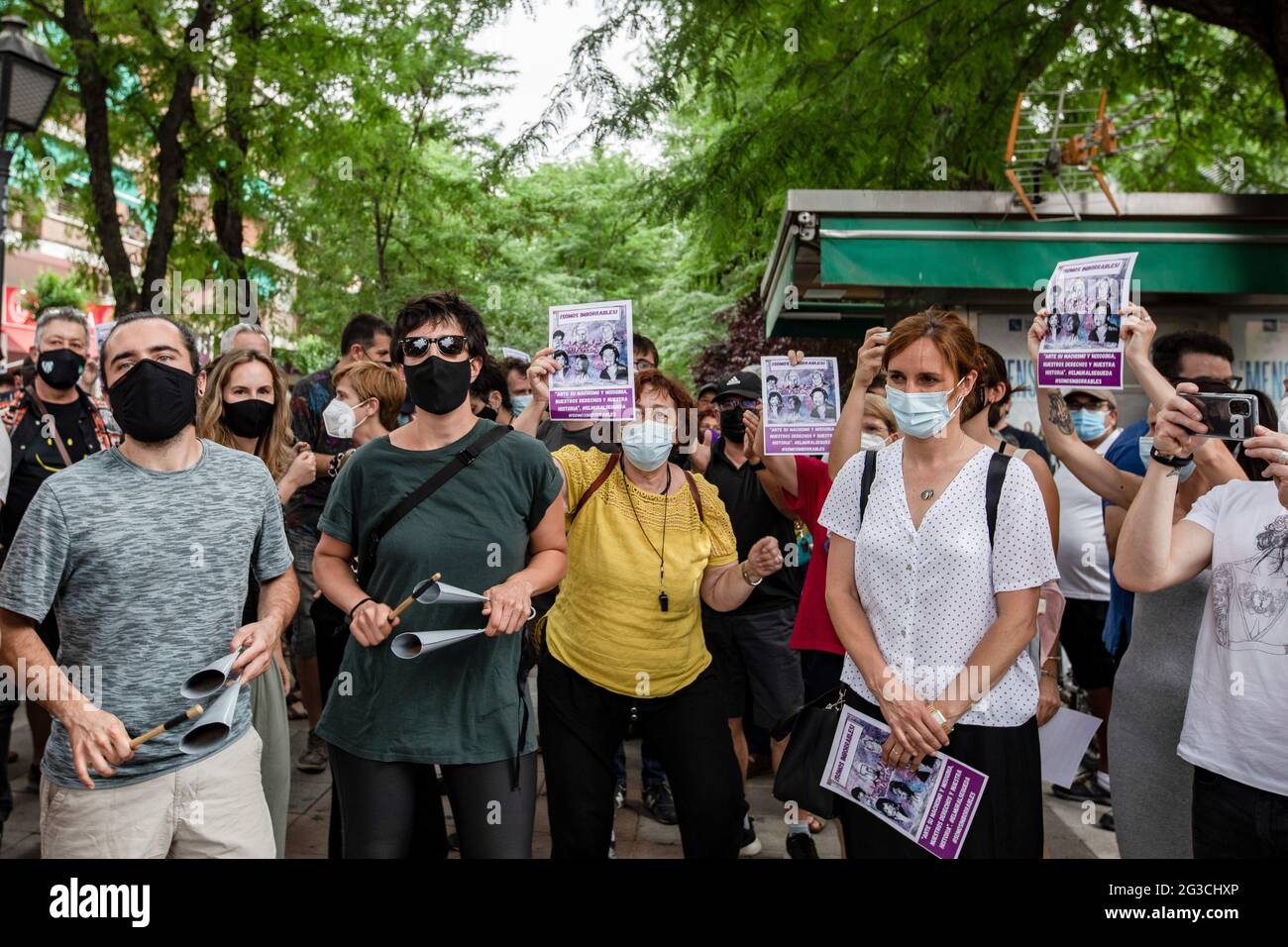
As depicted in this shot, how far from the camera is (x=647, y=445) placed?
406 cm

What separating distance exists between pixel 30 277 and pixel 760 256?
2614 centimetres

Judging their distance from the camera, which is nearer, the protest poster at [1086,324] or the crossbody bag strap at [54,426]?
the protest poster at [1086,324]

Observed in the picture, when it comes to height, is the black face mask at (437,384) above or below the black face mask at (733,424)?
above

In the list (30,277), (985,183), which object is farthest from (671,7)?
(30,277)

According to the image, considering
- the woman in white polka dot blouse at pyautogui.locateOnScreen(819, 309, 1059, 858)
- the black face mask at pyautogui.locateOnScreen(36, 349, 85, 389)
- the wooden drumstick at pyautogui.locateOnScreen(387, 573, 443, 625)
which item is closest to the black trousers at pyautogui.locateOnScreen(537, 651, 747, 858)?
the woman in white polka dot blouse at pyautogui.locateOnScreen(819, 309, 1059, 858)

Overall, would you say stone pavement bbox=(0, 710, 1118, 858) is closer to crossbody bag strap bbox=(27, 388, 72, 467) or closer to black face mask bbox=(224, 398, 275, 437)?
crossbody bag strap bbox=(27, 388, 72, 467)

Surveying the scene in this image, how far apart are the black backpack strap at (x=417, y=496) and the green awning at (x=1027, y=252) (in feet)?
15.9

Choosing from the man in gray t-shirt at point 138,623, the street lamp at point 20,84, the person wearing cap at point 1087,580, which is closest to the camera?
the man in gray t-shirt at point 138,623

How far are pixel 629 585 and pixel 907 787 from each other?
117cm

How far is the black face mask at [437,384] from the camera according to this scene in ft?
10.9

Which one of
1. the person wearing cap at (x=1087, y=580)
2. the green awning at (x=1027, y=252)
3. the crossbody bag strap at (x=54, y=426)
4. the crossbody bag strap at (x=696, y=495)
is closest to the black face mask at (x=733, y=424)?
the crossbody bag strap at (x=696, y=495)

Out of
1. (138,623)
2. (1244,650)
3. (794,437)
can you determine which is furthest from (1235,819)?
(138,623)

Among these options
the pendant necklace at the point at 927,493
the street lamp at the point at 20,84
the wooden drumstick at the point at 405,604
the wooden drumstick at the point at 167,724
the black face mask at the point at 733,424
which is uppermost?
the street lamp at the point at 20,84

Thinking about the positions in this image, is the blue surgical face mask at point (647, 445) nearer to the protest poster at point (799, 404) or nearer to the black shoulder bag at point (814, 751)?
the protest poster at point (799, 404)
